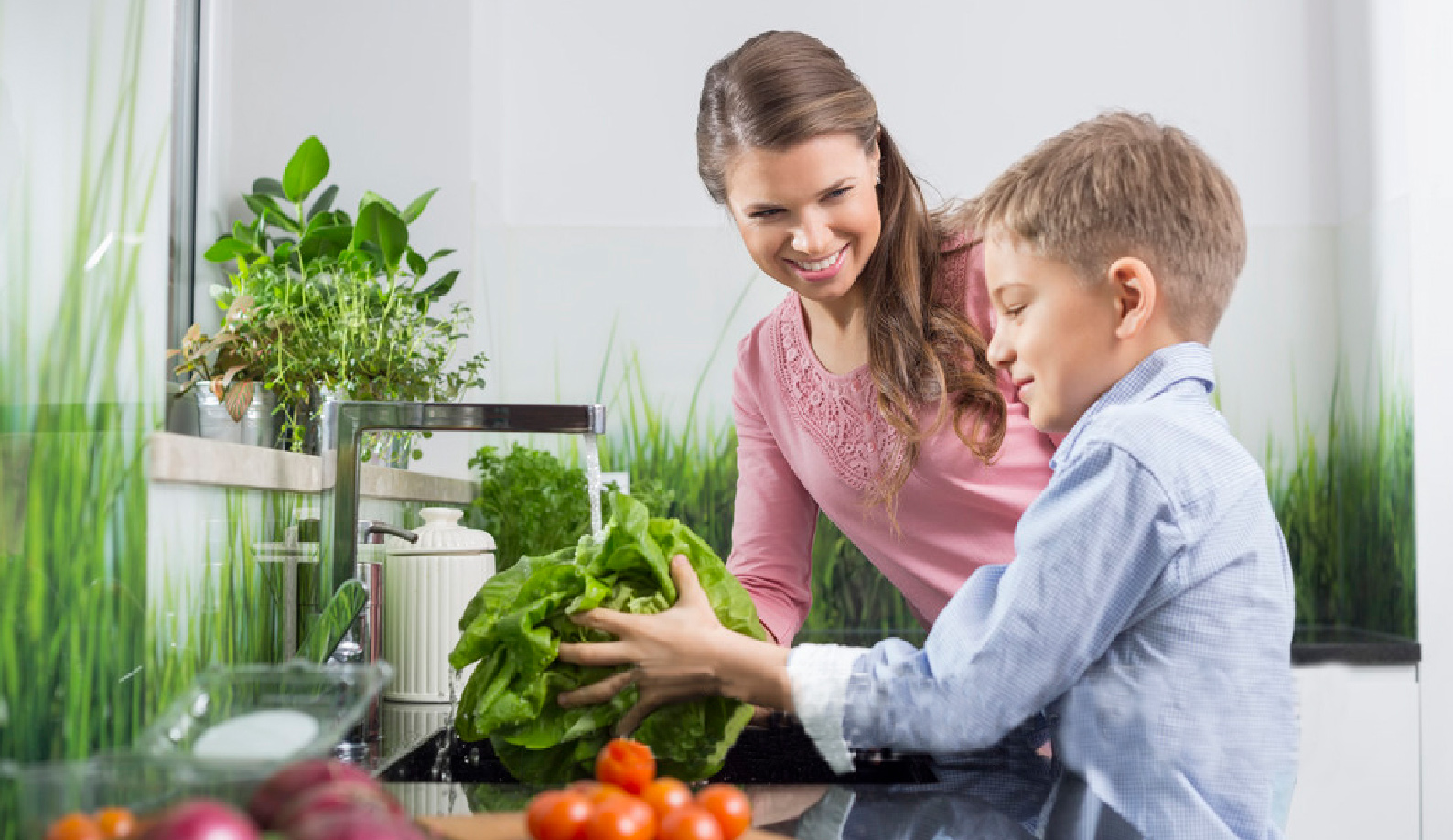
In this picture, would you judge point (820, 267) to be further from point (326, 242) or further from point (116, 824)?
point (116, 824)

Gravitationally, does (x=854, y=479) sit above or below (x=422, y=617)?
above

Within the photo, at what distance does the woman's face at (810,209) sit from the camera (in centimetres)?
Result: 142

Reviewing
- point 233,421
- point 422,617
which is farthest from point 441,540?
point 233,421

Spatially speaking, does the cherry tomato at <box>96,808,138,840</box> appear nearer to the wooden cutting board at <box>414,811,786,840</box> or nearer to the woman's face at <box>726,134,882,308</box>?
the wooden cutting board at <box>414,811,786,840</box>

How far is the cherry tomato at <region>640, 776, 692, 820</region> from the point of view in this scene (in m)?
0.70

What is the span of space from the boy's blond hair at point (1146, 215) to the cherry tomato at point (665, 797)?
1.70ft

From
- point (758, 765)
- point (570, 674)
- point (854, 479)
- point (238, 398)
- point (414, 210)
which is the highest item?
point (414, 210)

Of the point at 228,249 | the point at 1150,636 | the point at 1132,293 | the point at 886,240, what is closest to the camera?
the point at 1150,636

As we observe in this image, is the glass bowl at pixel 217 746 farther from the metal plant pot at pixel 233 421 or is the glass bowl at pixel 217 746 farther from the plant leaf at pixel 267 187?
the plant leaf at pixel 267 187

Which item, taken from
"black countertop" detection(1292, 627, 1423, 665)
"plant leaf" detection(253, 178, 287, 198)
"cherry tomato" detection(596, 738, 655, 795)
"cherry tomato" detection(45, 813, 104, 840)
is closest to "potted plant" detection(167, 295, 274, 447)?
"plant leaf" detection(253, 178, 287, 198)

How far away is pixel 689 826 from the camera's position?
66cm

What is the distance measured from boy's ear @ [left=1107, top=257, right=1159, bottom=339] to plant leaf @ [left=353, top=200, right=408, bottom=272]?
48.3 inches

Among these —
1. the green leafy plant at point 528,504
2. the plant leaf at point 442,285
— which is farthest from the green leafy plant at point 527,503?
the plant leaf at point 442,285

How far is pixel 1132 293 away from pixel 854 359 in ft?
2.16
